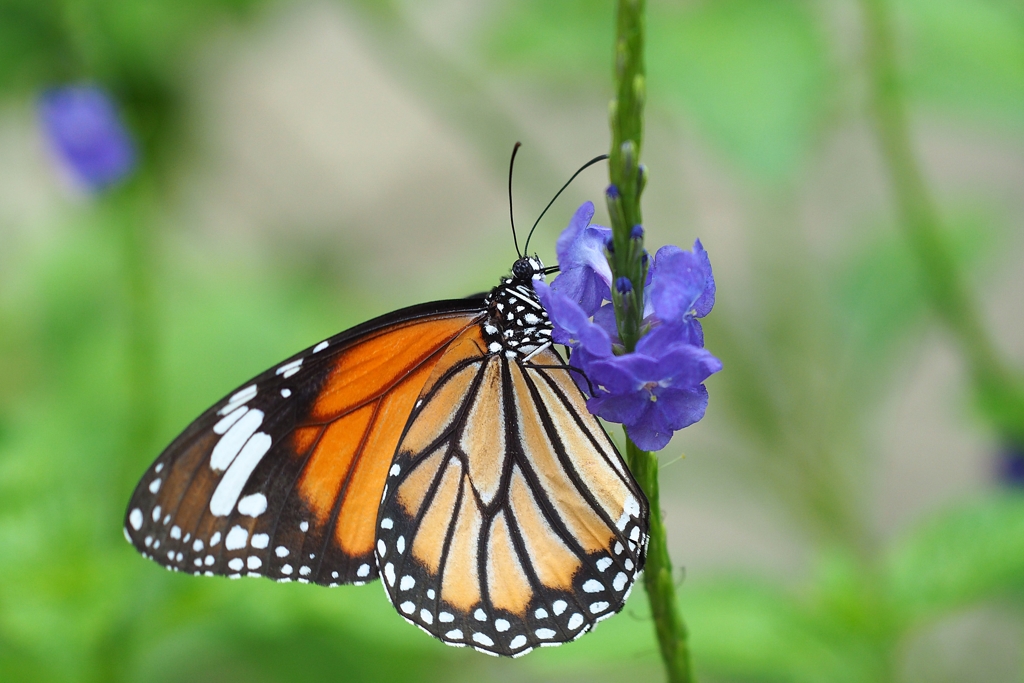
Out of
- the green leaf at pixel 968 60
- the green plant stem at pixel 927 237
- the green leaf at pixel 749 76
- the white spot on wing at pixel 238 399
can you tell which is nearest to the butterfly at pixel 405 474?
the white spot on wing at pixel 238 399

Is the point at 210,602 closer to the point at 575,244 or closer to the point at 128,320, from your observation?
the point at 128,320

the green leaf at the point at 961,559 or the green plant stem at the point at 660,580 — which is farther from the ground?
the green leaf at the point at 961,559

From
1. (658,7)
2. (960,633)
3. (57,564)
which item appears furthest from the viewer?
(960,633)

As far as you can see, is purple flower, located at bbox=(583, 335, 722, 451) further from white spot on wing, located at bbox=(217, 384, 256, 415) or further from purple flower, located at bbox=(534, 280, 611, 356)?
white spot on wing, located at bbox=(217, 384, 256, 415)

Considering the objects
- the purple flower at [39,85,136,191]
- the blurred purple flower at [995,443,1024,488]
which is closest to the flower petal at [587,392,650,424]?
the blurred purple flower at [995,443,1024,488]

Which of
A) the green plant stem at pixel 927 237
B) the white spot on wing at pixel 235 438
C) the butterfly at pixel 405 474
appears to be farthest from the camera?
the green plant stem at pixel 927 237

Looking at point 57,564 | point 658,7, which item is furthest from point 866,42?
point 57,564

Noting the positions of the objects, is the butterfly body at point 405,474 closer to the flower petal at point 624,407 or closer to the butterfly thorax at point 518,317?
the butterfly thorax at point 518,317
